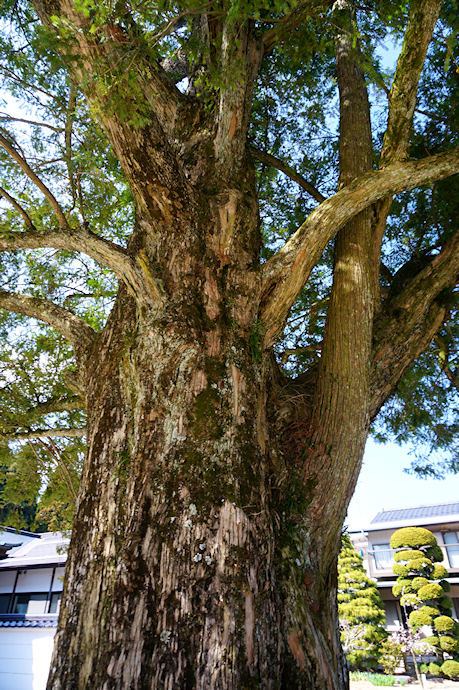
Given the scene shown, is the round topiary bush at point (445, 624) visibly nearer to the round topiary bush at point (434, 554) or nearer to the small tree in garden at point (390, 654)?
the small tree in garden at point (390, 654)

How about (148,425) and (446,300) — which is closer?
(148,425)

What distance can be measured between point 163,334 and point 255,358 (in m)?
0.67

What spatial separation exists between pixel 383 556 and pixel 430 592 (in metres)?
6.39

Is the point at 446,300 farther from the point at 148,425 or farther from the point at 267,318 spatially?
the point at 148,425

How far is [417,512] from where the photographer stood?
2083 centimetres

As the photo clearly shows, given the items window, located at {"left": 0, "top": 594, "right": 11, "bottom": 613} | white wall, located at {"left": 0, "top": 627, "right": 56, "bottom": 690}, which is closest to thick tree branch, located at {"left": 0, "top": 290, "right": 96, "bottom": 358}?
white wall, located at {"left": 0, "top": 627, "right": 56, "bottom": 690}

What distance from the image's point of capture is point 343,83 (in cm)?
502

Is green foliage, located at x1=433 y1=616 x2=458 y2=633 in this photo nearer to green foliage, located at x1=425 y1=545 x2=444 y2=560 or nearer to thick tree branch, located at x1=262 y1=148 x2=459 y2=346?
green foliage, located at x1=425 y1=545 x2=444 y2=560

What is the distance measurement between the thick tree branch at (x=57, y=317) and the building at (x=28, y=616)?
7139 mm

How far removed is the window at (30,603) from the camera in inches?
504

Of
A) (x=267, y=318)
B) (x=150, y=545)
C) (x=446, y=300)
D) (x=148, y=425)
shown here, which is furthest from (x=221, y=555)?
(x=446, y=300)

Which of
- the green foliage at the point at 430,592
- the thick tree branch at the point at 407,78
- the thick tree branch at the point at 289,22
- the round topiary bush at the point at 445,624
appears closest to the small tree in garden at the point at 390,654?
the round topiary bush at the point at 445,624

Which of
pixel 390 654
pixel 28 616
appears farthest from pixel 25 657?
pixel 390 654

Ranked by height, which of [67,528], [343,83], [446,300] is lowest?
[67,528]
